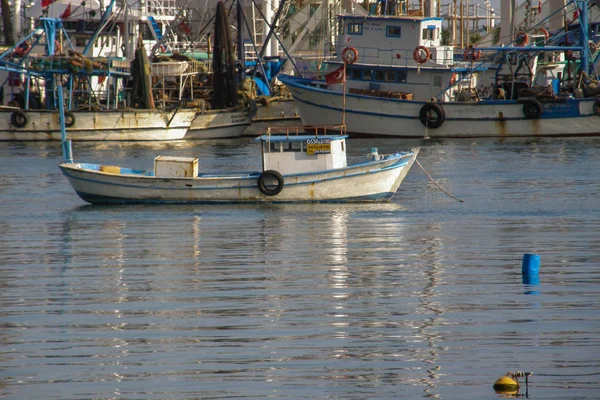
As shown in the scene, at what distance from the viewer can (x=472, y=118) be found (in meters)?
51.0

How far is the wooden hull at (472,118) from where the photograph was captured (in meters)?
50.9

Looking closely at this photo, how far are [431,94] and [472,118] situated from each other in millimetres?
2347

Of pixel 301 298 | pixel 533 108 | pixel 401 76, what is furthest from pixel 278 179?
pixel 533 108

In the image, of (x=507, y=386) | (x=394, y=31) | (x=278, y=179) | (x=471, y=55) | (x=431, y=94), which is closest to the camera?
(x=507, y=386)

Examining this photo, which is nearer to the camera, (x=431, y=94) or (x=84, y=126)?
(x=431, y=94)

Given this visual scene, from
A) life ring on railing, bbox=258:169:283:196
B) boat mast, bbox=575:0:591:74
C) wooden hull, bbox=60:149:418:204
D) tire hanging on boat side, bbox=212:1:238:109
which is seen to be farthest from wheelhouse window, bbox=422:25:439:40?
life ring on railing, bbox=258:169:283:196

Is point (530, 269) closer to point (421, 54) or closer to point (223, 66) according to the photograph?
point (421, 54)

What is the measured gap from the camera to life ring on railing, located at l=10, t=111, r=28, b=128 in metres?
51.9

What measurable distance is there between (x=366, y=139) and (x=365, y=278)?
33874mm

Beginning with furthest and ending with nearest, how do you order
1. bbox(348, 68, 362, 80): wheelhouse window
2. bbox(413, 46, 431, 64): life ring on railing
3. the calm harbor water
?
bbox(348, 68, 362, 80): wheelhouse window
bbox(413, 46, 431, 64): life ring on railing
the calm harbor water

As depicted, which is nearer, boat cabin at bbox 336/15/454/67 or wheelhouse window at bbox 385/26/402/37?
boat cabin at bbox 336/15/454/67

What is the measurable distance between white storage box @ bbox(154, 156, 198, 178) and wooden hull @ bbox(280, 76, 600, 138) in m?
22.5

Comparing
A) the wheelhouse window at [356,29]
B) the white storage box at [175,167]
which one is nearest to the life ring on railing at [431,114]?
the wheelhouse window at [356,29]

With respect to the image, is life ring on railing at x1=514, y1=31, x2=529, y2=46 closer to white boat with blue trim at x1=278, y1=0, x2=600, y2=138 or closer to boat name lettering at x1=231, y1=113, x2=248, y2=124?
white boat with blue trim at x1=278, y1=0, x2=600, y2=138
